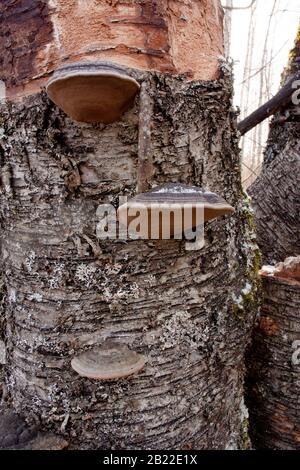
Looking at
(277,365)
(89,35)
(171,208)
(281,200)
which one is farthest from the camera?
(281,200)

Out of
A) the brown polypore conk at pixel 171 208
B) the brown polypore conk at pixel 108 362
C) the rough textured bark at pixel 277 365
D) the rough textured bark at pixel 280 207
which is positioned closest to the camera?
the brown polypore conk at pixel 171 208

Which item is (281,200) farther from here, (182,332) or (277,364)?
(182,332)

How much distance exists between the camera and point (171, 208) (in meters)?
0.97

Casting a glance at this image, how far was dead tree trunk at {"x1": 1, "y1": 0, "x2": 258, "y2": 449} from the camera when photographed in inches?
51.4

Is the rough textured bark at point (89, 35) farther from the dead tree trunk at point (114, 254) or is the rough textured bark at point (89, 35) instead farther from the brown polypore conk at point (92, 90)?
the brown polypore conk at point (92, 90)

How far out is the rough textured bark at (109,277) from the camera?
1321mm

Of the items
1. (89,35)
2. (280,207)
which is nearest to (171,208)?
(89,35)

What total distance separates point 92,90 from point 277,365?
1436mm

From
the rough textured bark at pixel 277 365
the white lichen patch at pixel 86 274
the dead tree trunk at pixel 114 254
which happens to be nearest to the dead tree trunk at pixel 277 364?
the rough textured bark at pixel 277 365

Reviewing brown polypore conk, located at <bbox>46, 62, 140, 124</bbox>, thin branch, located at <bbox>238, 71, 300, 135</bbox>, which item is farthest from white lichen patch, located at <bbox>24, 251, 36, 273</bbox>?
thin branch, located at <bbox>238, 71, 300, 135</bbox>

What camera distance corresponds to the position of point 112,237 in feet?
4.39

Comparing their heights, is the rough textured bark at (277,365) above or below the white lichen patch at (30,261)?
below

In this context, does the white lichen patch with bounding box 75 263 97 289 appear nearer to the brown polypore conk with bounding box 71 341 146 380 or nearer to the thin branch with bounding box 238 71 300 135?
the brown polypore conk with bounding box 71 341 146 380

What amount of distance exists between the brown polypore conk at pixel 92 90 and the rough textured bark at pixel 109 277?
87mm
